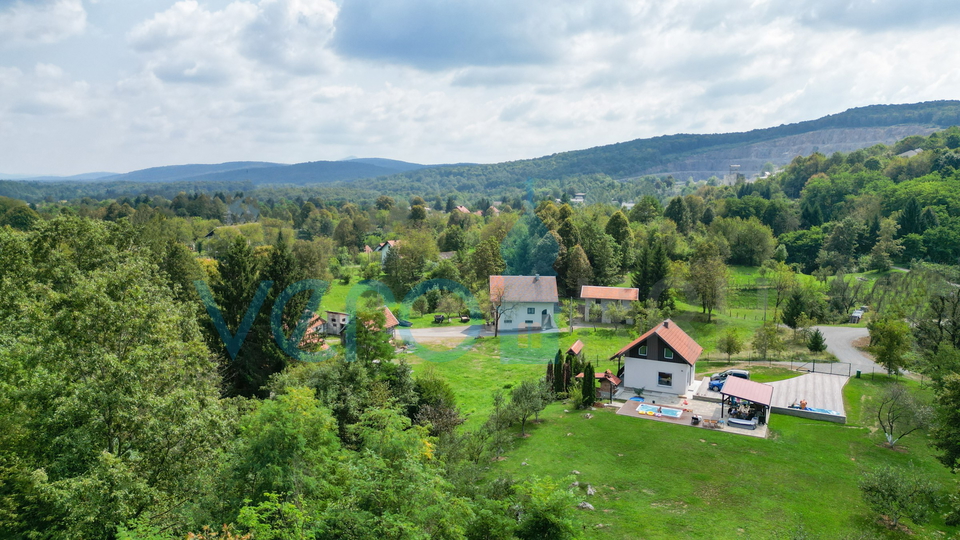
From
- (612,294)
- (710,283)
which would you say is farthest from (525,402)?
(612,294)

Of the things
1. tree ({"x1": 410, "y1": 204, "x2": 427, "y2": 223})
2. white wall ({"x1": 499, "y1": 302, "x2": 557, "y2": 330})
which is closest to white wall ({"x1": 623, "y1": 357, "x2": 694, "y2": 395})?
white wall ({"x1": 499, "y1": 302, "x2": 557, "y2": 330})

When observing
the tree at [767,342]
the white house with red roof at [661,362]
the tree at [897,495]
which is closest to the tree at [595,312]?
the tree at [767,342]

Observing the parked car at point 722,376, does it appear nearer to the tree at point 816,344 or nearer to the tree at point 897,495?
the tree at point 816,344

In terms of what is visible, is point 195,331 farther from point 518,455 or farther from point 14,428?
point 518,455

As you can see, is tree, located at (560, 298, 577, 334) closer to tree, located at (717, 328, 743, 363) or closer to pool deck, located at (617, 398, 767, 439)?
tree, located at (717, 328, 743, 363)

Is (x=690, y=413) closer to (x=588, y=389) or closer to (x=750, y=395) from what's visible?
(x=750, y=395)
